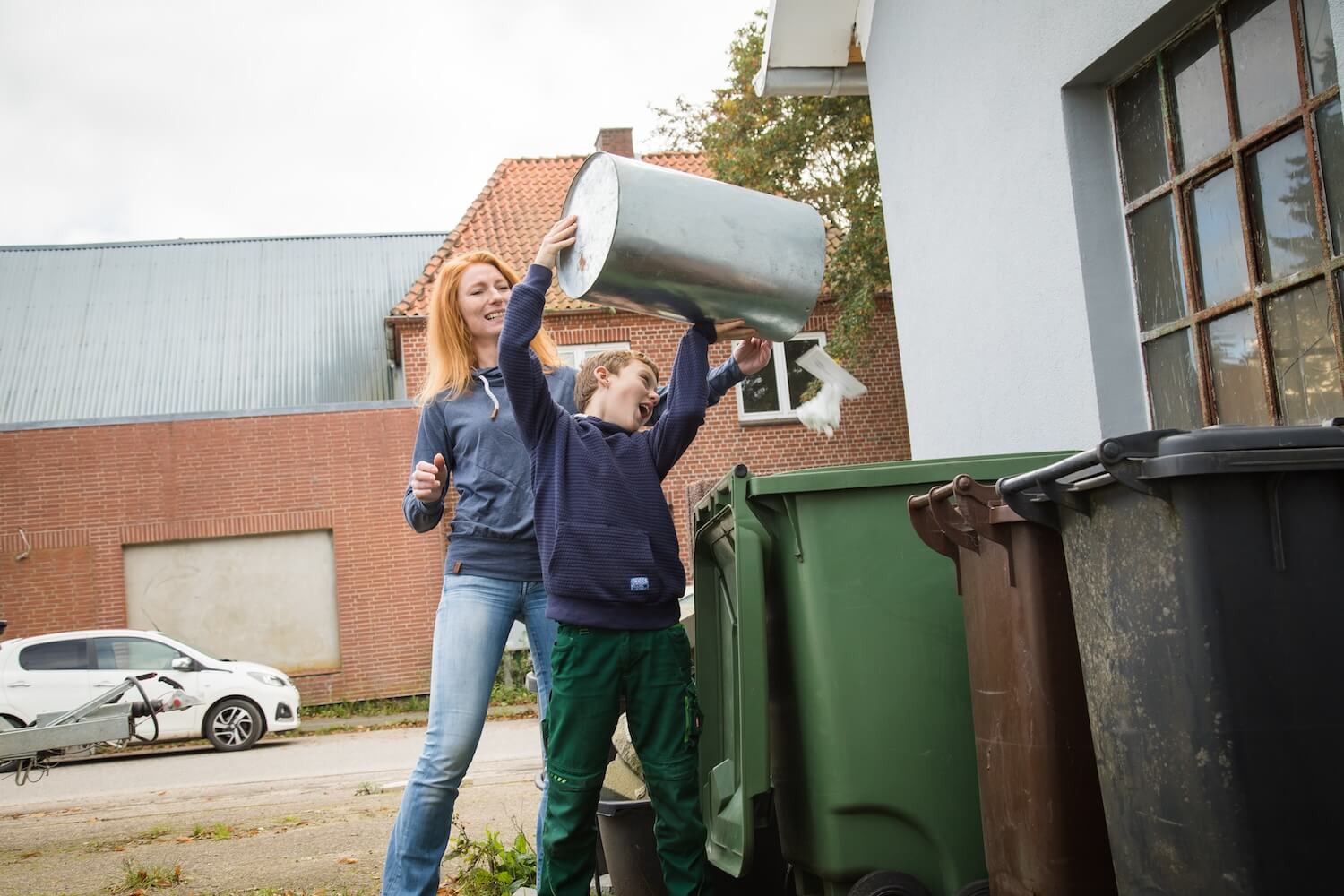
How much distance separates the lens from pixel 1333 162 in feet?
12.2

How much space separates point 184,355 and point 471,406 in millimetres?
20794

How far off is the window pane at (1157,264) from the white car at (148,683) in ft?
37.0

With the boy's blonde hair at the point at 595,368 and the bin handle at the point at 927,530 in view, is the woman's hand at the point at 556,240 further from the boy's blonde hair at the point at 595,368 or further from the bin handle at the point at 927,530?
the bin handle at the point at 927,530

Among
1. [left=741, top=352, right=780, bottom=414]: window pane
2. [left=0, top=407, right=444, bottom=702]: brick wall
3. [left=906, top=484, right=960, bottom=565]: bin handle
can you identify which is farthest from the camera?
[left=741, top=352, right=780, bottom=414]: window pane

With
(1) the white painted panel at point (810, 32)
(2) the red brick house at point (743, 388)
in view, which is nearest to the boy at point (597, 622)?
(1) the white painted panel at point (810, 32)

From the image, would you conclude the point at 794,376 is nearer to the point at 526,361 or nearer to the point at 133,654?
the point at 133,654

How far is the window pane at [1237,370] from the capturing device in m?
4.13

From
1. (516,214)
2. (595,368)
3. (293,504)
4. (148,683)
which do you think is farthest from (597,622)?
(516,214)

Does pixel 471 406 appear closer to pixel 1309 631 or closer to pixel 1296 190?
pixel 1309 631

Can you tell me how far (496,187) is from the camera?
21.1m

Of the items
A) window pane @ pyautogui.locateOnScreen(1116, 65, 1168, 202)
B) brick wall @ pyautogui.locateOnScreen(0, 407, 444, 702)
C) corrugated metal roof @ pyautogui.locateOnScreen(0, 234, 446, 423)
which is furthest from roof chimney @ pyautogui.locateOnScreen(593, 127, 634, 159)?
window pane @ pyautogui.locateOnScreen(1116, 65, 1168, 202)

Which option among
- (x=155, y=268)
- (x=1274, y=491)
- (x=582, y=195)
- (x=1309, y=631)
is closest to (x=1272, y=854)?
(x=1309, y=631)

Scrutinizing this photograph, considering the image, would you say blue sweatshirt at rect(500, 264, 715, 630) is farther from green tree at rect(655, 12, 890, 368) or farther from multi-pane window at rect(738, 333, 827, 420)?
multi-pane window at rect(738, 333, 827, 420)

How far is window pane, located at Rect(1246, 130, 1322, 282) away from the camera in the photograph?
385 cm
